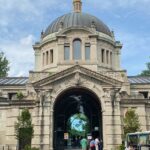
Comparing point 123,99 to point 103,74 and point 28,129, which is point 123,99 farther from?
point 28,129

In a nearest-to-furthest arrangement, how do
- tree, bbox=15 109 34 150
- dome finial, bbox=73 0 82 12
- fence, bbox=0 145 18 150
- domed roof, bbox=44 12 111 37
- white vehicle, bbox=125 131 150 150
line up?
white vehicle, bbox=125 131 150 150 → tree, bbox=15 109 34 150 → fence, bbox=0 145 18 150 → domed roof, bbox=44 12 111 37 → dome finial, bbox=73 0 82 12

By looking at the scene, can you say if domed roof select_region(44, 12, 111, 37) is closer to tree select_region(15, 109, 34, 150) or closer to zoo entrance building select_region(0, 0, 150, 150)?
zoo entrance building select_region(0, 0, 150, 150)

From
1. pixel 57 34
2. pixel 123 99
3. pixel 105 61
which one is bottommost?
pixel 123 99

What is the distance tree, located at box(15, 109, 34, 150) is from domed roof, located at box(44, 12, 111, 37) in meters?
18.8

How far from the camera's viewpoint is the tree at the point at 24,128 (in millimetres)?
42931

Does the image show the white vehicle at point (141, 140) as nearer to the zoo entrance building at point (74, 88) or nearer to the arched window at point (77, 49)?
the zoo entrance building at point (74, 88)

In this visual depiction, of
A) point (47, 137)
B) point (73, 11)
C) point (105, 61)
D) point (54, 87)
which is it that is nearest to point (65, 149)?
point (47, 137)

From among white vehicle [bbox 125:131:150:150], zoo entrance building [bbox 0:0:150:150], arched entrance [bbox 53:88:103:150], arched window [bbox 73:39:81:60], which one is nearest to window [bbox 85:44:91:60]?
zoo entrance building [bbox 0:0:150:150]

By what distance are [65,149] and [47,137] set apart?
4706 mm

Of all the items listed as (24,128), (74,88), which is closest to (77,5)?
(74,88)

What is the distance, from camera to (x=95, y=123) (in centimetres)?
4894

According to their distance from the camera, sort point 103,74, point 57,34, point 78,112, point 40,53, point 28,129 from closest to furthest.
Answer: point 28,129
point 103,74
point 78,112
point 57,34
point 40,53

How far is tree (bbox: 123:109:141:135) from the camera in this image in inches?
1710

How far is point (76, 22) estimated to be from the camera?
189 ft
